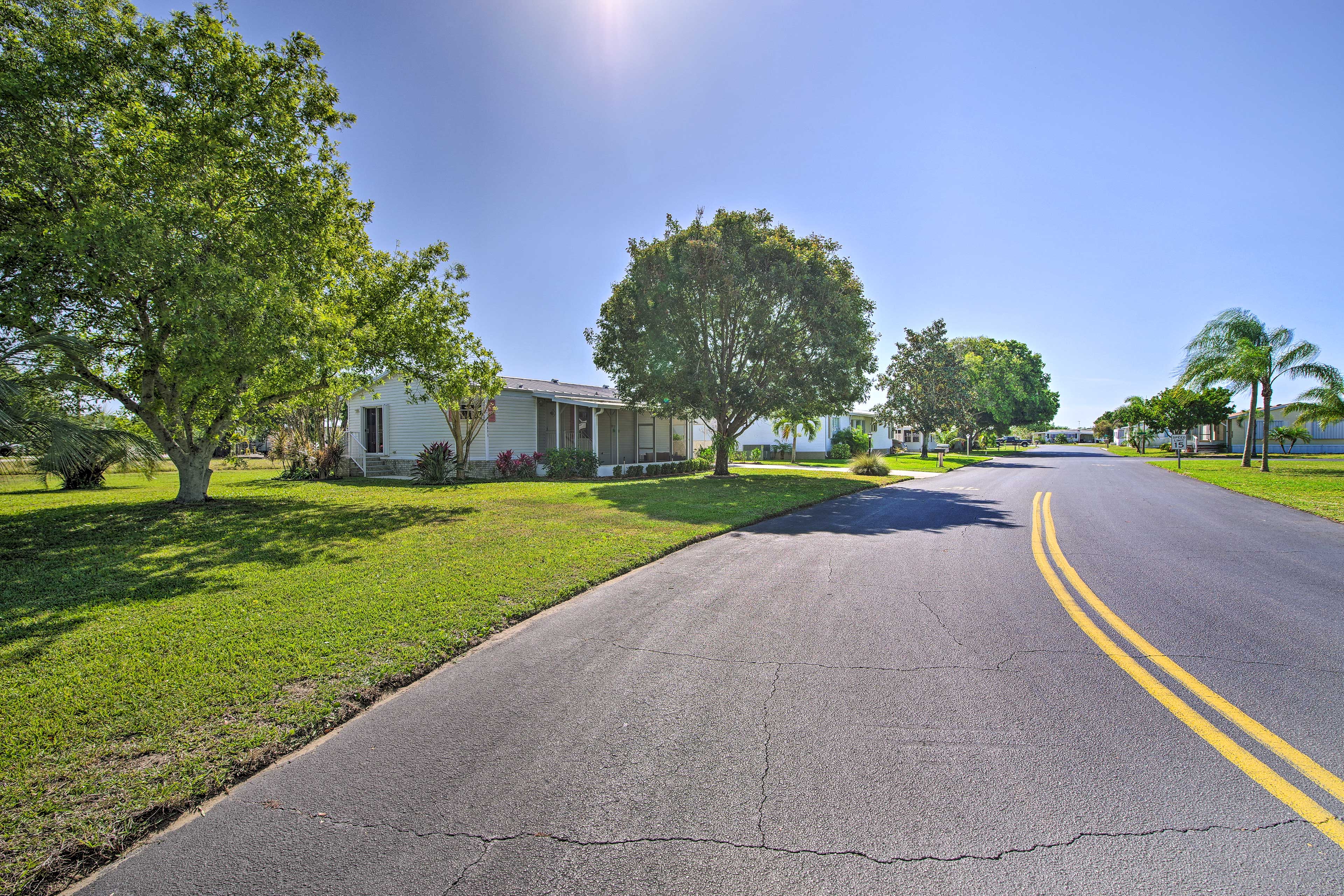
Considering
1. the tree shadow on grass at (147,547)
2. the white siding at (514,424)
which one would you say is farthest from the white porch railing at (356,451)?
the tree shadow on grass at (147,547)

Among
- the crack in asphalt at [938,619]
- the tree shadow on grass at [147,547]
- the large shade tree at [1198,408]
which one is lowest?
the crack in asphalt at [938,619]

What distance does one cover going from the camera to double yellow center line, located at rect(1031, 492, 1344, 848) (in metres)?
2.46

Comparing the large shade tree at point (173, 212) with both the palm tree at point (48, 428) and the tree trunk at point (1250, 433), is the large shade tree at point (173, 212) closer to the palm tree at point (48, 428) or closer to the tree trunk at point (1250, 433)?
the palm tree at point (48, 428)

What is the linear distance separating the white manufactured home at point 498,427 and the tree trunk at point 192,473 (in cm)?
716

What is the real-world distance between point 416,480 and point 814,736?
676 inches

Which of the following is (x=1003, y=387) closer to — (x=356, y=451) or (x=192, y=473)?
(x=356, y=451)

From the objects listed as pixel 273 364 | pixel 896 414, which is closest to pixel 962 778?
pixel 273 364

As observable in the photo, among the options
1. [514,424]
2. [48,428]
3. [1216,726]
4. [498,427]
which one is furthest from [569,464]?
[1216,726]

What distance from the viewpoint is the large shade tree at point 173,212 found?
8.83 metres

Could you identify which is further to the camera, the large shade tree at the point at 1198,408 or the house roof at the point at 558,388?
the large shade tree at the point at 1198,408

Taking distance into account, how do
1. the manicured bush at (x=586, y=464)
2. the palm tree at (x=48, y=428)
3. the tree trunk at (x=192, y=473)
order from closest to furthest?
the palm tree at (x=48, y=428) < the tree trunk at (x=192, y=473) < the manicured bush at (x=586, y=464)

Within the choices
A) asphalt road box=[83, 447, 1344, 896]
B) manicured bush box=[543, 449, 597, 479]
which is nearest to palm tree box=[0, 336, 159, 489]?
asphalt road box=[83, 447, 1344, 896]

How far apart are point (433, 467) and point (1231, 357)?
2995cm

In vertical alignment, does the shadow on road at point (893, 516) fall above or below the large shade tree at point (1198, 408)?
below
